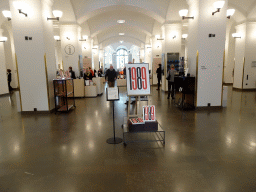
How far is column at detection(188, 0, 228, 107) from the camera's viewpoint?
630cm

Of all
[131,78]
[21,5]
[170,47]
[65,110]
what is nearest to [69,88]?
[65,110]

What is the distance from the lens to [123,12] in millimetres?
12508

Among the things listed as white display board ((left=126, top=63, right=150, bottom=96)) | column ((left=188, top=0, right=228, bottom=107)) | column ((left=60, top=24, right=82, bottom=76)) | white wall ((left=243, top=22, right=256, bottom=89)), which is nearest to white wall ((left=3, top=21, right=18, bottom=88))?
column ((left=60, top=24, right=82, bottom=76))

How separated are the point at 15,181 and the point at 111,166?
4.64 feet

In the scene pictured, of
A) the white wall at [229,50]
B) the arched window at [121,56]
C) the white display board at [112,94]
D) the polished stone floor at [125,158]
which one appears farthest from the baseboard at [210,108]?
the arched window at [121,56]

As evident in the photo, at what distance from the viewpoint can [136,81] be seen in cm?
414

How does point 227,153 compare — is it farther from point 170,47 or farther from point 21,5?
point 170,47

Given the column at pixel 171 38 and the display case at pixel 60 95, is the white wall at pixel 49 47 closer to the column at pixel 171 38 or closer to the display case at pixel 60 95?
the display case at pixel 60 95

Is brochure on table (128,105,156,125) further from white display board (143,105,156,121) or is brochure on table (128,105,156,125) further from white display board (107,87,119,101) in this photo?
white display board (107,87,119,101)

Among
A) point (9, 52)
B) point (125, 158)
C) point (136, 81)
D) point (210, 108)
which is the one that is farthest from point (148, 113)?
point (9, 52)

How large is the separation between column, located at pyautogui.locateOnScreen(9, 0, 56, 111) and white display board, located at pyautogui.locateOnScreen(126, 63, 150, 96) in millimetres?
3580

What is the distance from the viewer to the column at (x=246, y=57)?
10053 millimetres

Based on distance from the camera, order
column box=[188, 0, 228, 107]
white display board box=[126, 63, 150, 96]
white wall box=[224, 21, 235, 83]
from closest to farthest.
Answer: white display board box=[126, 63, 150, 96]
column box=[188, 0, 228, 107]
white wall box=[224, 21, 235, 83]

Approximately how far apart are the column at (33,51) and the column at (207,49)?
17.0ft
